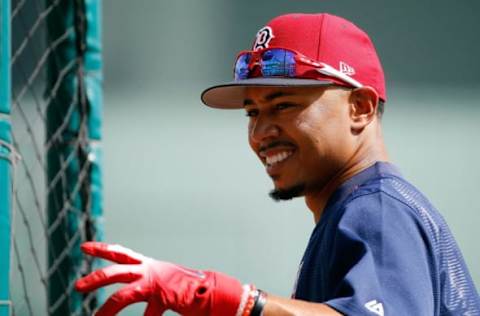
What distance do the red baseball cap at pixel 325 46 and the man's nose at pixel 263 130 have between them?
0.10m

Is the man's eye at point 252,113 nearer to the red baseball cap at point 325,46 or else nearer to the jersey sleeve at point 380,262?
the red baseball cap at point 325,46

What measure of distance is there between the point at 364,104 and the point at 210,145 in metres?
2.95

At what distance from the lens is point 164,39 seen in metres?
5.58

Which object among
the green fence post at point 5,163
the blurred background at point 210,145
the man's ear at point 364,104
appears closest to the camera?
the man's ear at point 364,104

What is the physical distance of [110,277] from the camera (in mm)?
2045

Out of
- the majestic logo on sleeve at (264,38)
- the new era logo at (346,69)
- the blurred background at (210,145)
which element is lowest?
the blurred background at (210,145)

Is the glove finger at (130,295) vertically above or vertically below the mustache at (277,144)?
below

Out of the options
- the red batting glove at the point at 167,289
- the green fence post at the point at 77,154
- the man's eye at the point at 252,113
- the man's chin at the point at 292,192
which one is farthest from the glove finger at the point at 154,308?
the green fence post at the point at 77,154

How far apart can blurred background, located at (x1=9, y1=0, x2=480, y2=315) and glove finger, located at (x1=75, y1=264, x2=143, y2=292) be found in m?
3.28

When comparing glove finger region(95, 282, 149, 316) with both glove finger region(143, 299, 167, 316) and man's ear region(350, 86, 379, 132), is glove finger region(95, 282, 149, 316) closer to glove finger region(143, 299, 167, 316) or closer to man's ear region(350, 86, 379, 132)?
glove finger region(143, 299, 167, 316)

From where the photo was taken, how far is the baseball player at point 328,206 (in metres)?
2.06

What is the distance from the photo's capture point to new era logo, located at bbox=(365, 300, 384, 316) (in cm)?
204

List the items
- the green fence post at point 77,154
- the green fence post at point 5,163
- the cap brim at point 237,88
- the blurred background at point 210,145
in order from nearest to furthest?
the cap brim at point 237,88, the green fence post at point 5,163, the green fence post at point 77,154, the blurred background at point 210,145

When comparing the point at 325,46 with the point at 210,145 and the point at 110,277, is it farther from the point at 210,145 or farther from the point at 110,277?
the point at 210,145
